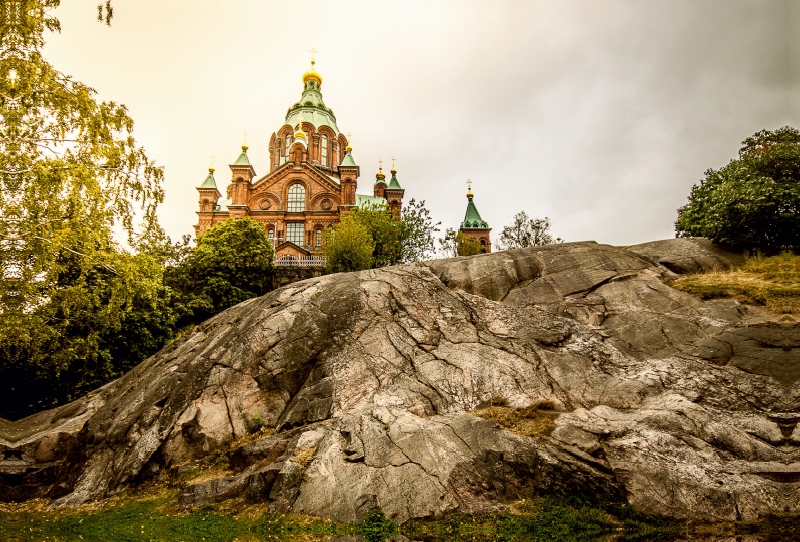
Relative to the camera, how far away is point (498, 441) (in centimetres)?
1175

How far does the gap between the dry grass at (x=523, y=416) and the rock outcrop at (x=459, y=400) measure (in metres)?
0.20

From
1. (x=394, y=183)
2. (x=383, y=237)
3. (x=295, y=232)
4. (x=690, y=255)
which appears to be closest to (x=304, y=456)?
(x=690, y=255)

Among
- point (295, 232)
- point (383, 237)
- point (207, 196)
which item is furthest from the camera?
point (207, 196)

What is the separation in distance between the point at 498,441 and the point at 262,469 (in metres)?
5.77

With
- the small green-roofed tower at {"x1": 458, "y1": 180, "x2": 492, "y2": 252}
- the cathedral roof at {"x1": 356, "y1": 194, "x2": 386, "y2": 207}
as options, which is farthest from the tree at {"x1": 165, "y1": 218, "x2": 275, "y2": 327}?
the small green-roofed tower at {"x1": 458, "y1": 180, "x2": 492, "y2": 252}

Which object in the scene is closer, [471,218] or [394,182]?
[394,182]

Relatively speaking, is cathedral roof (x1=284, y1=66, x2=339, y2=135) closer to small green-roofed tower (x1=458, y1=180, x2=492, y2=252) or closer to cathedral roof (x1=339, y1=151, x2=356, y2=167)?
Result: cathedral roof (x1=339, y1=151, x2=356, y2=167)

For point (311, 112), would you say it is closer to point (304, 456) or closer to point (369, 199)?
point (369, 199)

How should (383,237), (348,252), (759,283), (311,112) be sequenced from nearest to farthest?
1. (759,283)
2. (348,252)
3. (383,237)
4. (311,112)

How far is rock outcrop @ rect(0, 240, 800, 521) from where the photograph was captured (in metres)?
10.9

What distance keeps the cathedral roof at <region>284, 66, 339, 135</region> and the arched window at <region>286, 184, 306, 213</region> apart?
1146cm

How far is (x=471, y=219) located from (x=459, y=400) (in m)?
56.7

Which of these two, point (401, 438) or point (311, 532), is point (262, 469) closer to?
point (311, 532)

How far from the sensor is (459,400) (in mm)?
14133
